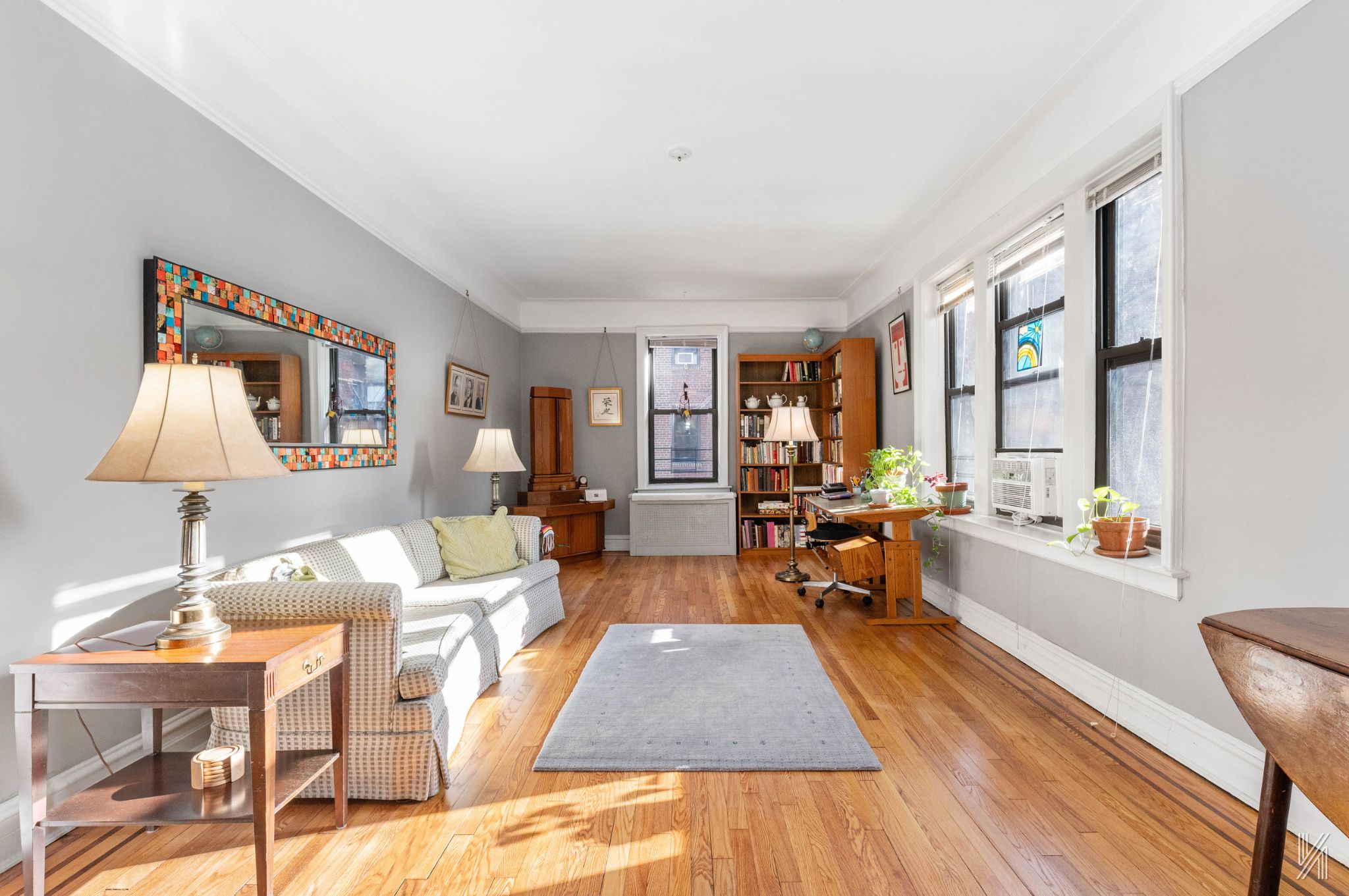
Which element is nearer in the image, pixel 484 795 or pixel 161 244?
pixel 484 795

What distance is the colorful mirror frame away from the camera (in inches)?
85.4

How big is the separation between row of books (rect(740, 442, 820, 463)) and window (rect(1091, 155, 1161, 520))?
397 centimetres

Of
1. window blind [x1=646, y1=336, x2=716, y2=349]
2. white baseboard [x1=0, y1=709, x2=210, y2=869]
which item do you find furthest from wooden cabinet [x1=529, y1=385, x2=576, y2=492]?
white baseboard [x1=0, y1=709, x2=210, y2=869]

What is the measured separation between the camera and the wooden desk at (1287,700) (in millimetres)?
1056

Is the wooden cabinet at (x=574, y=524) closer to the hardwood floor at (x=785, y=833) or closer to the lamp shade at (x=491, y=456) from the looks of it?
the lamp shade at (x=491, y=456)

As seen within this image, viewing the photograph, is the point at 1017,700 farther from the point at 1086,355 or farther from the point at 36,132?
the point at 36,132

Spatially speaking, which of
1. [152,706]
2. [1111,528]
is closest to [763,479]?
[1111,528]

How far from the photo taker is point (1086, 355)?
9.26 ft

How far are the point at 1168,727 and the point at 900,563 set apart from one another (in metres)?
1.91

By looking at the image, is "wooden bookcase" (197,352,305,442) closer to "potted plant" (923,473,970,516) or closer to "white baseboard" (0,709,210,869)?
"white baseboard" (0,709,210,869)

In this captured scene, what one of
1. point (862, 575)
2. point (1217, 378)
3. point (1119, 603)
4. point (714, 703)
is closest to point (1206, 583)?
point (1119, 603)

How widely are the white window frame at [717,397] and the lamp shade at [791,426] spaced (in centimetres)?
160

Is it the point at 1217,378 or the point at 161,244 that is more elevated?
the point at 161,244

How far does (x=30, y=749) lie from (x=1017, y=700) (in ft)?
11.0
